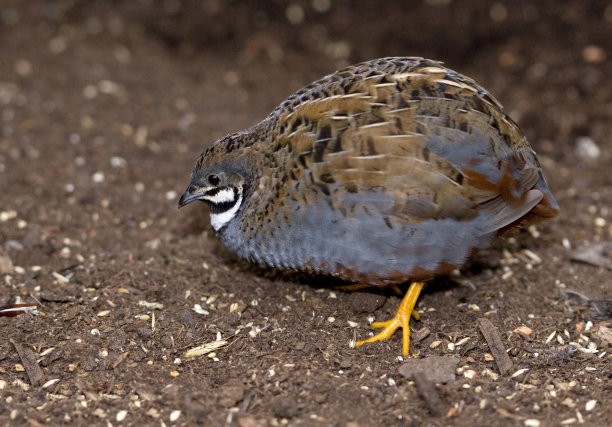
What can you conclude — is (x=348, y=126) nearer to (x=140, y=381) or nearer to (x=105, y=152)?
(x=140, y=381)

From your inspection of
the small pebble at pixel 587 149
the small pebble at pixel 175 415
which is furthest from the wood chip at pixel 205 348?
the small pebble at pixel 587 149

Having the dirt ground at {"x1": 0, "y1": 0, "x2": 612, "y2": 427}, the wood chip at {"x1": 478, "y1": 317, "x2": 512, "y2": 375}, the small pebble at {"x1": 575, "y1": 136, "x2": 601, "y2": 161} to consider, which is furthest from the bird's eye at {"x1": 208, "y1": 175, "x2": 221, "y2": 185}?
the small pebble at {"x1": 575, "y1": 136, "x2": 601, "y2": 161}


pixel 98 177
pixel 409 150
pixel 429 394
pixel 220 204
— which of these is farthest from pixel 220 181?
pixel 98 177

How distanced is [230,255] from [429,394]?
1.91 meters

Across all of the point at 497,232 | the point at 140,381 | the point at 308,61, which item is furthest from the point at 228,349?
the point at 308,61

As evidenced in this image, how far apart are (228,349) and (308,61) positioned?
4.24 m

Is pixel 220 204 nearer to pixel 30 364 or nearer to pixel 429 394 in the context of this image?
pixel 30 364

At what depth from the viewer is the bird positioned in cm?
430

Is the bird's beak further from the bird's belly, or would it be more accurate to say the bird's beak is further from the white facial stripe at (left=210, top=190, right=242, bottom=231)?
Result: the bird's belly

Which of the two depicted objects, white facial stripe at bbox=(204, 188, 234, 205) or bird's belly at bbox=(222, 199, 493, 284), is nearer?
bird's belly at bbox=(222, 199, 493, 284)

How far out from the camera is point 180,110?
732 cm

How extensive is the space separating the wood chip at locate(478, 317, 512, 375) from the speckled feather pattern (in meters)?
0.43

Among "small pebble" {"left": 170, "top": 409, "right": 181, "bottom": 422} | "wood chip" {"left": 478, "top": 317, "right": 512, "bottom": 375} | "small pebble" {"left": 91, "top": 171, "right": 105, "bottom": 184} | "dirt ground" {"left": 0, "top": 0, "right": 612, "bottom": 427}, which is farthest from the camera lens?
"small pebble" {"left": 91, "top": 171, "right": 105, "bottom": 184}

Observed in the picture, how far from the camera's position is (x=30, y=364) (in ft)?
14.3
